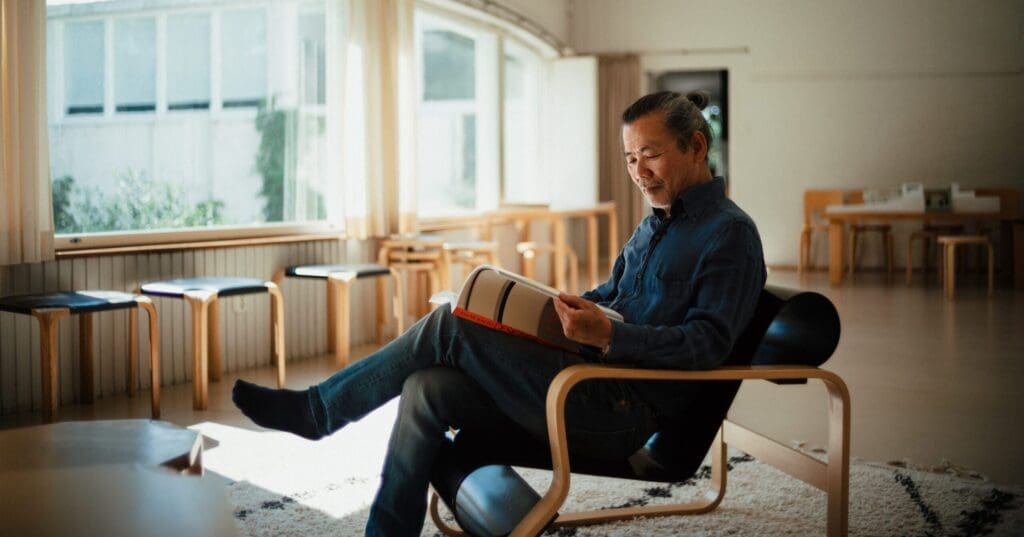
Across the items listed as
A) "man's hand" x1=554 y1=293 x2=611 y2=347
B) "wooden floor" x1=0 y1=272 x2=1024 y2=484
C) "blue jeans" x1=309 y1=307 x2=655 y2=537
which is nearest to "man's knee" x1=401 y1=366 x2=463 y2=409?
"blue jeans" x1=309 y1=307 x2=655 y2=537

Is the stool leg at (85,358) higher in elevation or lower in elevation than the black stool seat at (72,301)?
lower

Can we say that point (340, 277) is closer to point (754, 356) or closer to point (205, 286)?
point (205, 286)

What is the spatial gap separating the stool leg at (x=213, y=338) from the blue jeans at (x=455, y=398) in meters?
2.79

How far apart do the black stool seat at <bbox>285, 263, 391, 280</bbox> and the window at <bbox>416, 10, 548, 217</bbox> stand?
6.37ft

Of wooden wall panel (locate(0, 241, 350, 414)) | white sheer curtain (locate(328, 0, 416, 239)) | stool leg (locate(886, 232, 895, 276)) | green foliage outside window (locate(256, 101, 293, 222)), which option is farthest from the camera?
stool leg (locate(886, 232, 895, 276))

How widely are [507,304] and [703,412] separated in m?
0.52

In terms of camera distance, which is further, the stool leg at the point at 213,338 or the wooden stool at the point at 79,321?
the stool leg at the point at 213,338

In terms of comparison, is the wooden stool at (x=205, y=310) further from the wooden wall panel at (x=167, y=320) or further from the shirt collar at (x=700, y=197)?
the shirt collar at (x=700, y=197)

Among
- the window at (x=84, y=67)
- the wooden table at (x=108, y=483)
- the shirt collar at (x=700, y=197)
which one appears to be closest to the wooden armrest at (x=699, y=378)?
the shirt collar at (x=700, y=197)

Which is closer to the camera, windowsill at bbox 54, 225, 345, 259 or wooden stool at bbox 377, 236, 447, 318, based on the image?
windowsill at bbox 54, 225, 345, 259

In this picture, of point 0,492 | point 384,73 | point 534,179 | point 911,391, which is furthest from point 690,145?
point 534,179

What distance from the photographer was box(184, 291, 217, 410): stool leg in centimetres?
405

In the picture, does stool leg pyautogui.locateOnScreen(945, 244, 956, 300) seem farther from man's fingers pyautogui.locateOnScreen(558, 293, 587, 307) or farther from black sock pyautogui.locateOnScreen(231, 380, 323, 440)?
black sock pyautogui.locateOnScreen(231, 380, 323, 440)

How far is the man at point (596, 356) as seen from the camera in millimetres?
2000
